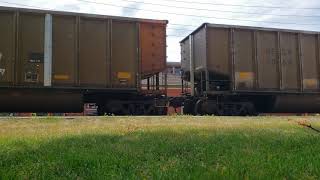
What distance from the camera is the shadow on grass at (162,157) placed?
485cm

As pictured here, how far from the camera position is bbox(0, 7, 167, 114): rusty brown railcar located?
1461cm

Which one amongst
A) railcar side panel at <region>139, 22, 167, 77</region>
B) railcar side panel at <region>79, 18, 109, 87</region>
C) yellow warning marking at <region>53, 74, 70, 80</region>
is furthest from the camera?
railcar side panel at <region>139, 22, 167, 77</region>

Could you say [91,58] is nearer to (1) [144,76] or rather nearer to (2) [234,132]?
(1) [144,76]

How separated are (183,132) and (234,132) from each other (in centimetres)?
92

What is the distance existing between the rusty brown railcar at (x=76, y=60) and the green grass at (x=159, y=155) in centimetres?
732

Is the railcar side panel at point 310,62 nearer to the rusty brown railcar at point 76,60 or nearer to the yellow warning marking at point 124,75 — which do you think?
the rusty brown railcar at point 76,60

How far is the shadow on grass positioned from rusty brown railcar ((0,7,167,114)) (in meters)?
8.12

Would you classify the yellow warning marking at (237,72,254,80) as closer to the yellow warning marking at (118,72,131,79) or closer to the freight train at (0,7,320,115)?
the freight train at (0,7,320,115)

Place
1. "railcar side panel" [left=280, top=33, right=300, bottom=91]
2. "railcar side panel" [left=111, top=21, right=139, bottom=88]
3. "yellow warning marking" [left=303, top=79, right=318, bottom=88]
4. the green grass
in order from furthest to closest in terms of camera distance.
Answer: "yellow warning marking" [left=303, top=79, right=318, bottom=88], "railcar side panel" [left=280, top=33, right=300, bottom=91], "railcar side panel" [left=111, top=21, right=139, bottom=88], the green grass

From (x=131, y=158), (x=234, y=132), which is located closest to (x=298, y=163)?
(x=131, y=158)

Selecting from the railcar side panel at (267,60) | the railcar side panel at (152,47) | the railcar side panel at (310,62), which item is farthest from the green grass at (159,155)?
the railcar side panel at (310,62)

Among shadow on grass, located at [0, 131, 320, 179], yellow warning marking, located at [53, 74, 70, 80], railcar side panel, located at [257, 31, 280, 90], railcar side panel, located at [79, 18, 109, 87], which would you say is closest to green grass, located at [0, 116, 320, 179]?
shadow on grass, located at [0, 131, 320, 179]

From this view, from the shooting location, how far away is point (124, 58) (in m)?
15.8

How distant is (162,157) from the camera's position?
221 inches
